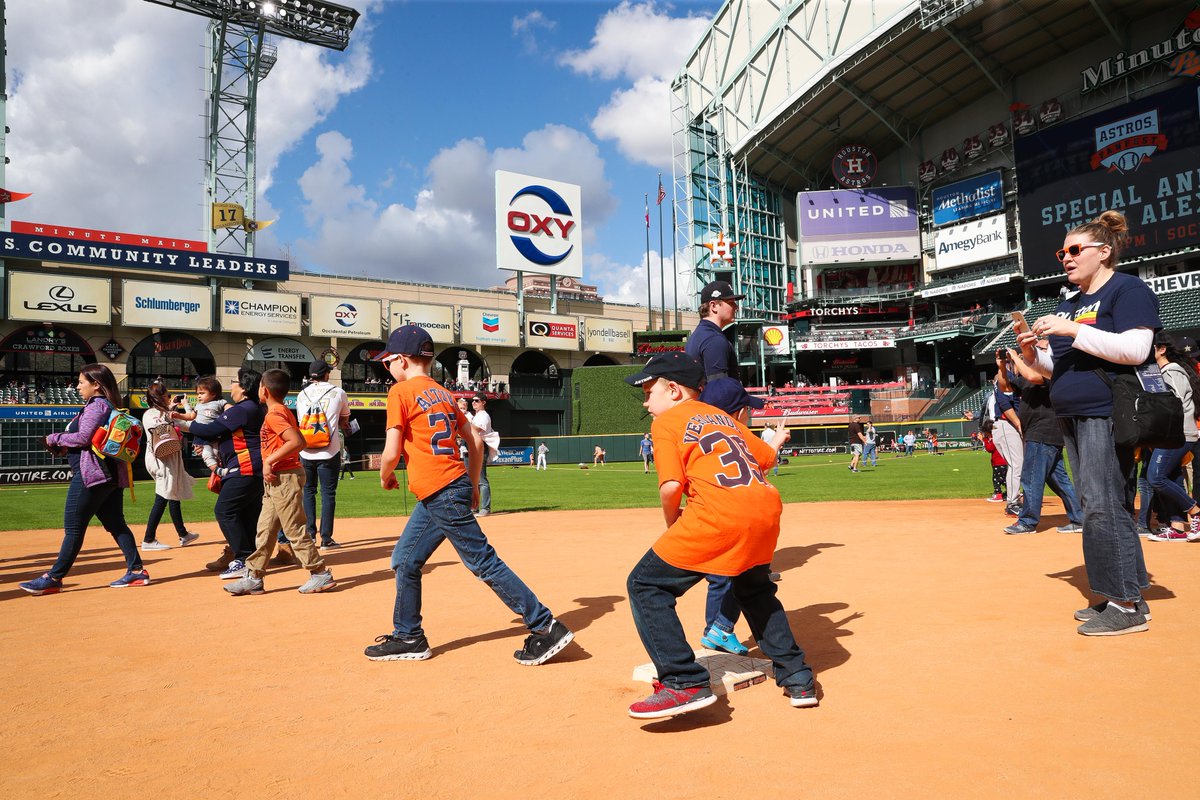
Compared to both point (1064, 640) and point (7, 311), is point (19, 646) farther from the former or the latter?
point (7, 311)

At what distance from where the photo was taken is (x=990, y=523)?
9125 millimetres

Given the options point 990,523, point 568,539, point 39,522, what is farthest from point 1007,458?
point 39,522

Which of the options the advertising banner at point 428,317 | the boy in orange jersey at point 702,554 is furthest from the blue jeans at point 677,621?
the advertising banner at point 428,317

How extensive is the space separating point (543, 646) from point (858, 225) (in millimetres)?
61100

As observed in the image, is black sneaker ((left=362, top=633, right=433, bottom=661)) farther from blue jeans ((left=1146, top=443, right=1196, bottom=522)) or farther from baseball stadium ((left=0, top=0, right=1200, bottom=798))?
blue jeans ((left=1146, top=443, right=1196, bottom=522))

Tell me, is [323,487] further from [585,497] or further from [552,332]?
[552,332]

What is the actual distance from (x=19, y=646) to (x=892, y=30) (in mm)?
51578

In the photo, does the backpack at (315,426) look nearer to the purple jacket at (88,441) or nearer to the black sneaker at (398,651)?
the purple jacket at (88,441)

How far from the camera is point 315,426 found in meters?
8.19

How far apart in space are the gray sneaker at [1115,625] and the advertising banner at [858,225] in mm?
58762

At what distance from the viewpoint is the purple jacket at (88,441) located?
21.1 ft

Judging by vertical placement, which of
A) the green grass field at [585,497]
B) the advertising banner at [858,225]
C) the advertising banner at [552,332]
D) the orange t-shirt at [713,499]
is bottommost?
the green grass field at [585,497]

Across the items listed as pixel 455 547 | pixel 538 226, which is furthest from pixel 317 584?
pixel 538 226

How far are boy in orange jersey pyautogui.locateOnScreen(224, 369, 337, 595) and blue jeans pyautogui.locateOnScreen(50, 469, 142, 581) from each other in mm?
1303
